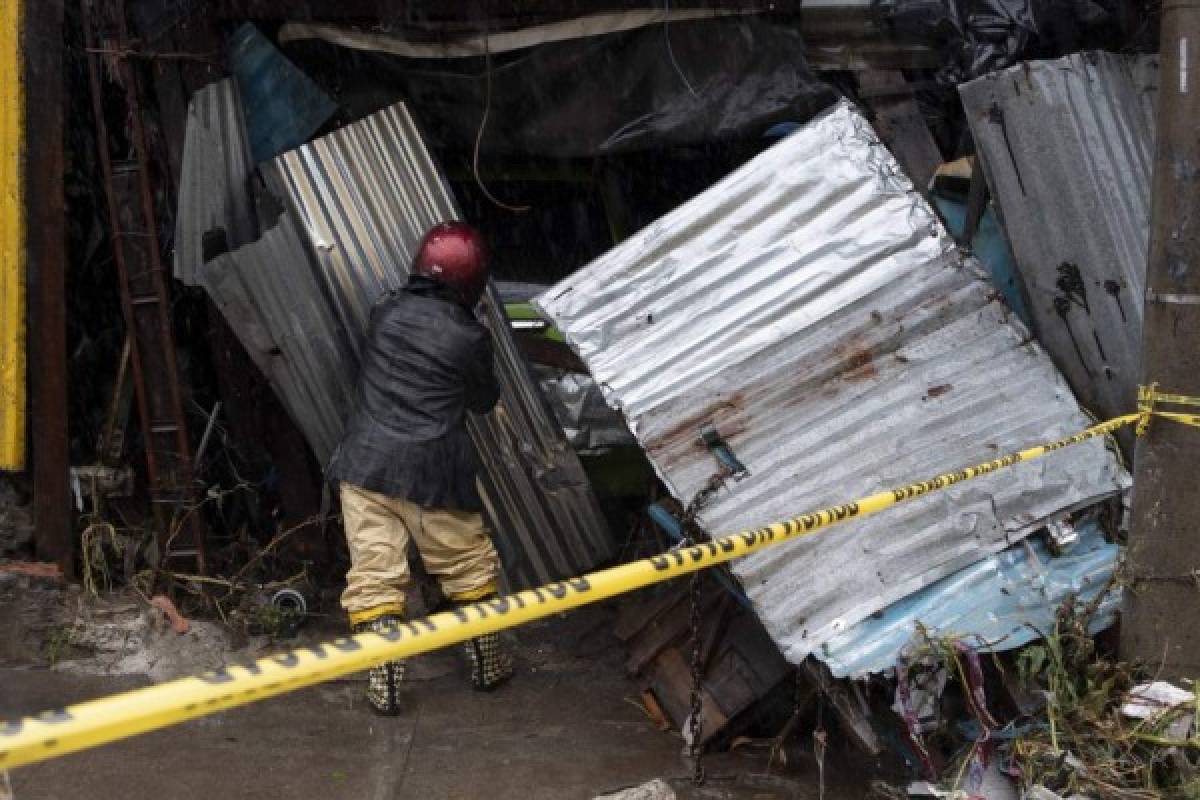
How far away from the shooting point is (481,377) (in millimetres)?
4895

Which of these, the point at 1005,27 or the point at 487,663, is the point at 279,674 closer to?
the point at 487,663

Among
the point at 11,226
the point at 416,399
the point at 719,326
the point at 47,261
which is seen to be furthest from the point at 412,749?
the point at 11,226

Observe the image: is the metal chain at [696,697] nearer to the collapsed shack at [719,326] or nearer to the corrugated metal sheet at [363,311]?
the collapsed shack at [719,326]

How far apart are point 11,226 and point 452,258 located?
6.48 feet

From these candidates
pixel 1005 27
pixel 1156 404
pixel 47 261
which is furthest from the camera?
pixel 47 261

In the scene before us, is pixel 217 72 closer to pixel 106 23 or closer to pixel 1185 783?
pixel 106 23

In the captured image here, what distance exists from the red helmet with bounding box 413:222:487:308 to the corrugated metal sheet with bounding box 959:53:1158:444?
6.74ft

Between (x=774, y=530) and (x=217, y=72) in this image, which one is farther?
(x=217, y=72)

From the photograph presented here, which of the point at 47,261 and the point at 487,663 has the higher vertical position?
the point at 47,261

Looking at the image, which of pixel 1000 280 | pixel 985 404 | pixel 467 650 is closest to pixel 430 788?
pixel 467 650

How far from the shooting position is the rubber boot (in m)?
5.11

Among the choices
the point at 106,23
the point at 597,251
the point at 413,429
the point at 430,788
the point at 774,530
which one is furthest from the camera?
the point at 597,251

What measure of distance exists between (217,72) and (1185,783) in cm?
487

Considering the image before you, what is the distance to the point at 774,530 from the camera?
3.36 m
